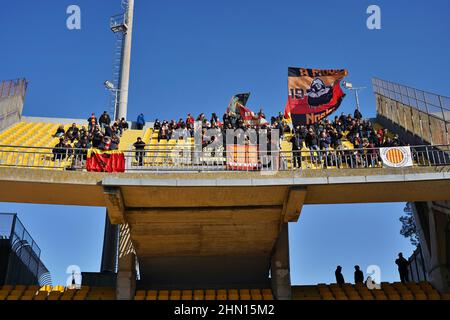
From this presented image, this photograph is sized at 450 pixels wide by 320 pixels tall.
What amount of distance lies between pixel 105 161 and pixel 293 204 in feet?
22.0

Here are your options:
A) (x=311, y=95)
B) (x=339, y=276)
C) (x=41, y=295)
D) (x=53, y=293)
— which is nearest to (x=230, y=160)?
(x=311, y=95)

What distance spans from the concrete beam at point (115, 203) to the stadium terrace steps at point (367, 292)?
25.6 feet

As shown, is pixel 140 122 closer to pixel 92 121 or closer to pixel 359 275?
pixel 92 121

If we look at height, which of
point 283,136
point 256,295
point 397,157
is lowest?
point 256,295

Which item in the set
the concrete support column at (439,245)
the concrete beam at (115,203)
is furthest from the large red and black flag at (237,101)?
the concrete support column at (439,245)

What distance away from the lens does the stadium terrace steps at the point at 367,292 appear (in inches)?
770

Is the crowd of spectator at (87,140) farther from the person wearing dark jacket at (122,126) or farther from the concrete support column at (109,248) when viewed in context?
the concrete support column at (109,248)

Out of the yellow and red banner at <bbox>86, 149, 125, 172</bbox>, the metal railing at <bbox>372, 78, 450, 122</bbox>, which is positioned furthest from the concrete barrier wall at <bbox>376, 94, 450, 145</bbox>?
the yellow and red banner at <bbox>86, 149, 125, 172</bbox>

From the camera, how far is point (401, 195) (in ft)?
58.8

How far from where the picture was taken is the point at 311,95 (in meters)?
23.6
